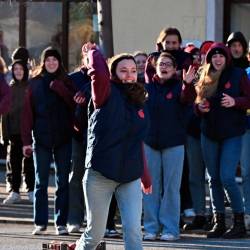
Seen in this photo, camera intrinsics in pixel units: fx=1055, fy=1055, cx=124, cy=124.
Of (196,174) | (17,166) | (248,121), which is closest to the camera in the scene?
(248,121)

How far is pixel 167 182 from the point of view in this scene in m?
10.7

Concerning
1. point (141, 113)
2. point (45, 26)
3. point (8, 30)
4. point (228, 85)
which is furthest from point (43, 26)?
point (141, 113)

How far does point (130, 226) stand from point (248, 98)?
9.69ft

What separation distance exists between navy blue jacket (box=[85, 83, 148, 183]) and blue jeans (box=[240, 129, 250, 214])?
3063mm

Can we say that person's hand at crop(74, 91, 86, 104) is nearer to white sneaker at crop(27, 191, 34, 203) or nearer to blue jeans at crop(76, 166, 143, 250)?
blue jeans at crop(76, 166, 143, 250)

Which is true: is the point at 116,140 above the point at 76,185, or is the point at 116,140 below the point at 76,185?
above

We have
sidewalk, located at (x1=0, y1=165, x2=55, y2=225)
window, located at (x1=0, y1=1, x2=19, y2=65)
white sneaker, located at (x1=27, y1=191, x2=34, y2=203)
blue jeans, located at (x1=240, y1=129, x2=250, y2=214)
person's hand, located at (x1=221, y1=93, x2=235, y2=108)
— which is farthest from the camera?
window, located at (x1=0, y1=1, x2=19, y2=65)

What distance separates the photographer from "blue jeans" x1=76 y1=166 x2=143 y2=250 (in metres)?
8.09

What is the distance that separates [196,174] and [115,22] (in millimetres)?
4964

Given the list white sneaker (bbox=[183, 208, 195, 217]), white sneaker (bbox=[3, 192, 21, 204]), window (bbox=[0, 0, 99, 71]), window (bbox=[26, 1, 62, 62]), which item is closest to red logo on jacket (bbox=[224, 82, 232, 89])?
white sneaker (bbox=[183, 208, 195, 217])

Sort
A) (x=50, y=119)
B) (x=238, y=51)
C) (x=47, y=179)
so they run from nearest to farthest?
(x=50, y=119), (x=47, y=179), (x=238, y=51)

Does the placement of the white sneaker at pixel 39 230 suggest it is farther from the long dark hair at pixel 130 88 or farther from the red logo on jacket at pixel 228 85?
the long dark hair at pixel 130 88

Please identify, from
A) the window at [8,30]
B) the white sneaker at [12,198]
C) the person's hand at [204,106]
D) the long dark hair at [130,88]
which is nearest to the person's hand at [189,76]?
the person's hand at [204,106]

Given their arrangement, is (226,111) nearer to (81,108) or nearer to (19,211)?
(81,108)
